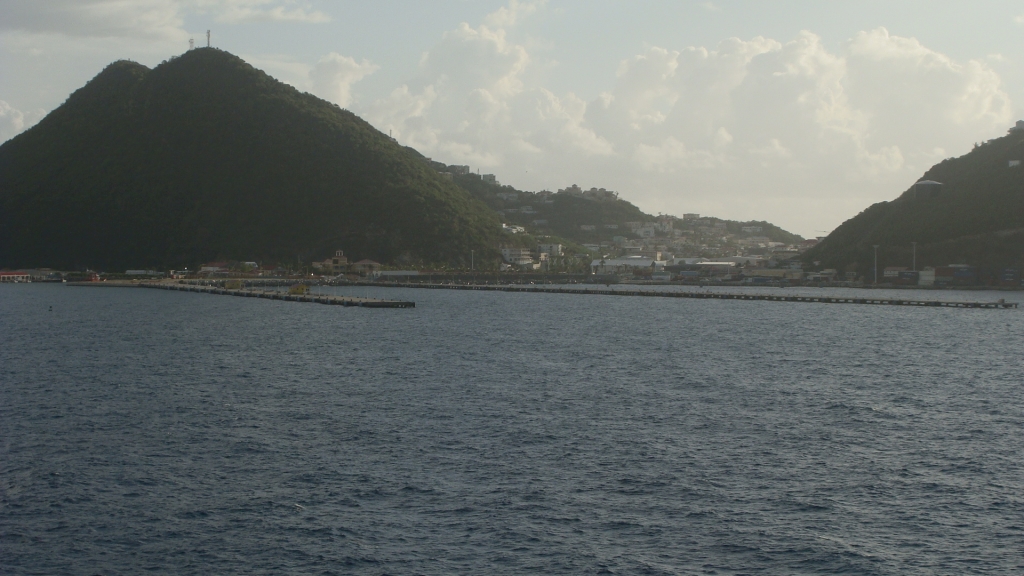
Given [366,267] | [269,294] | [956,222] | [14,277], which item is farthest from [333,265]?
[956,222]

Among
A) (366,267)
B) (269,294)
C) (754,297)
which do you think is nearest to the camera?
(269,294)

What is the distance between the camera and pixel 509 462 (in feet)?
91.8

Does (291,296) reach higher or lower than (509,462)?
higher

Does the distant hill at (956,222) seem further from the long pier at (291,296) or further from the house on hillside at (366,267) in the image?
the long pier at (291,296)

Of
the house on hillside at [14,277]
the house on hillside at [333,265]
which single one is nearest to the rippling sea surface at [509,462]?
the house on hillside at [333,265]

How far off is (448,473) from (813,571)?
10735 millimetres

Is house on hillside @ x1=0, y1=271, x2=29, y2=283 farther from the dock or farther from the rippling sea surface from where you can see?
the rippling sea surface

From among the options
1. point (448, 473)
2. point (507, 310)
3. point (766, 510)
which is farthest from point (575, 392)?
point (507, 310)

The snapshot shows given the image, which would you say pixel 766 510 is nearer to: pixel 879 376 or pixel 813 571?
pixel 813 571

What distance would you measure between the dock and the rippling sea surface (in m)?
48.9

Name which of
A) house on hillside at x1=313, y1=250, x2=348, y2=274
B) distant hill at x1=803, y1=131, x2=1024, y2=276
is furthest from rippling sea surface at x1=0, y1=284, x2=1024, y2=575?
house on hillside at x1=313, y1=250, x2=348, y2=274

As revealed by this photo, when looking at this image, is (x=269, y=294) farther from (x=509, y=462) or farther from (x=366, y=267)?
(x=509, y=462)

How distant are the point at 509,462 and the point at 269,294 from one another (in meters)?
109

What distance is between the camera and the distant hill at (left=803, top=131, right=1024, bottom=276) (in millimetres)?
160375
